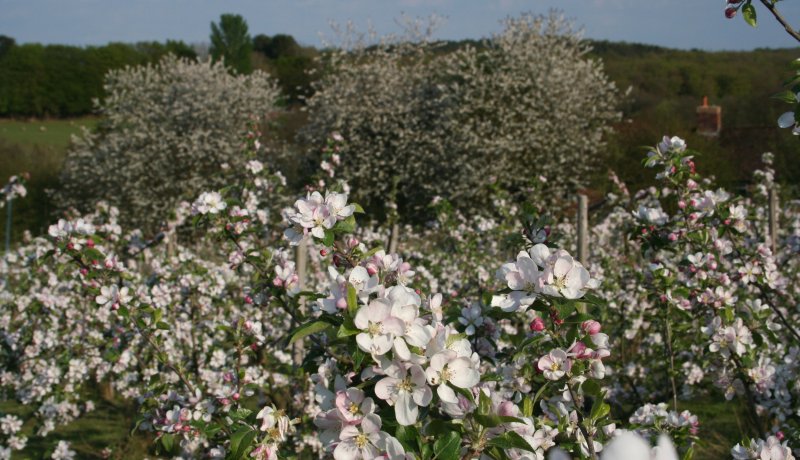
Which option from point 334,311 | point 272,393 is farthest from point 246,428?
point 272,393

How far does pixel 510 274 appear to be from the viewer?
1.36 meters

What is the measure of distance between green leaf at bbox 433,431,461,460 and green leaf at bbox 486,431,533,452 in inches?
2.5

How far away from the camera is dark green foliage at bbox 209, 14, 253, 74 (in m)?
40.8

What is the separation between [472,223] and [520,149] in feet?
21.5

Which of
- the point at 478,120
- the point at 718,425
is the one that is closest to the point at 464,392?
the point at 718,425

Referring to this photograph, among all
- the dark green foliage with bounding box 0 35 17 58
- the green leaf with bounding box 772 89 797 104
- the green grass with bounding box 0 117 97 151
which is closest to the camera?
the green leaf with bounding box 772 89 797 104

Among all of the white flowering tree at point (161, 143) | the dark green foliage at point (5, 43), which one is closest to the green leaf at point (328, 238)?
the white flowering tree at point (161, 143)

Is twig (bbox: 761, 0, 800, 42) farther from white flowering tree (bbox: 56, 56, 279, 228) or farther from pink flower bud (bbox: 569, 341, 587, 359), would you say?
white flowering tree (bbox: 56, 56, 279, 228)

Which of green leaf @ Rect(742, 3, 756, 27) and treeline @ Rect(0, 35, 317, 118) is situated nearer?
green leaf @ Rect(742, 3, 756, 27)

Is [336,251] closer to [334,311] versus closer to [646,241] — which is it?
[334,311]

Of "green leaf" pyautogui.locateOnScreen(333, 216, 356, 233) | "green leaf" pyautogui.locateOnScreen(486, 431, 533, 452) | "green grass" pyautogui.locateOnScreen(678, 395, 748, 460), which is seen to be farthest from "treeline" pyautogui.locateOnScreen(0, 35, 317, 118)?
"green leaf" pyautogui.locateOnScreen(486, 431, 533, 452)

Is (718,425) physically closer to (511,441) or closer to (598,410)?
(598,410)

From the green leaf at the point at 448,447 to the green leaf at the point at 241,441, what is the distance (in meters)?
0.40

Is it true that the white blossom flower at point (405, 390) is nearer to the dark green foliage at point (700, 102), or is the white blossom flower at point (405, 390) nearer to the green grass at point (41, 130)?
the dark green foliage at point (700, 102)
